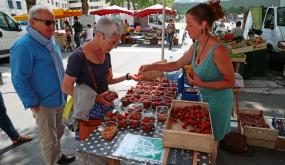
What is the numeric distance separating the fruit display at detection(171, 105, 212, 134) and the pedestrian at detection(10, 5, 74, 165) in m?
1.35

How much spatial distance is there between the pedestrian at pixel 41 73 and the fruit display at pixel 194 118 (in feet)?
4.44

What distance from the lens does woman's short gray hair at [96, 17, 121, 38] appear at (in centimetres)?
206

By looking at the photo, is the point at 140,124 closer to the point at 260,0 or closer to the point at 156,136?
the point at 156,136

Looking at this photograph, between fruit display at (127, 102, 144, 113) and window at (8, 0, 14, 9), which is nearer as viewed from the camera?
fruit display at (127, 102, 144, 113)

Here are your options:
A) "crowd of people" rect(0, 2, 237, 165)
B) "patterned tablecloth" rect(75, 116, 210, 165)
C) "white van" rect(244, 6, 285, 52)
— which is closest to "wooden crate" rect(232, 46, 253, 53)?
"white van" rect(244, 6, 285, 52)

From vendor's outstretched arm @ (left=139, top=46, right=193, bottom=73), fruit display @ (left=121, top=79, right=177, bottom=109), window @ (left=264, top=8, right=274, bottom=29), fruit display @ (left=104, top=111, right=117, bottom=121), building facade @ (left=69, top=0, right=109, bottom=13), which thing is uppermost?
building facade @ (left=69, top=0, right=109, bottom=13)

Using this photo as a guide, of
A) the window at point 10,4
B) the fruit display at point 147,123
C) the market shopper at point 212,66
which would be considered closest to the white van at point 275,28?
the market shopper at point 212,66

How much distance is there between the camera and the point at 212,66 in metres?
2.27

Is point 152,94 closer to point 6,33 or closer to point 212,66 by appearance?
point 212,66

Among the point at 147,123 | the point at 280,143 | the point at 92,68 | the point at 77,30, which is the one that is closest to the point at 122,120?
the point at 147,123

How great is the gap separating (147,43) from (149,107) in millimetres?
14738

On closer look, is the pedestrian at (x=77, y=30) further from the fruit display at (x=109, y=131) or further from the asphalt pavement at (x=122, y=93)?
Answer: the fruit display at (x=109, y=131)

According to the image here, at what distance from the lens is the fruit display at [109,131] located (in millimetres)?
2080

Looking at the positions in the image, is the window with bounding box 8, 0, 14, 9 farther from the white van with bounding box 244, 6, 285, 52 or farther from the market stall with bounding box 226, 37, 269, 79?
the market stall with bounding box 226, 37, 269, 79
